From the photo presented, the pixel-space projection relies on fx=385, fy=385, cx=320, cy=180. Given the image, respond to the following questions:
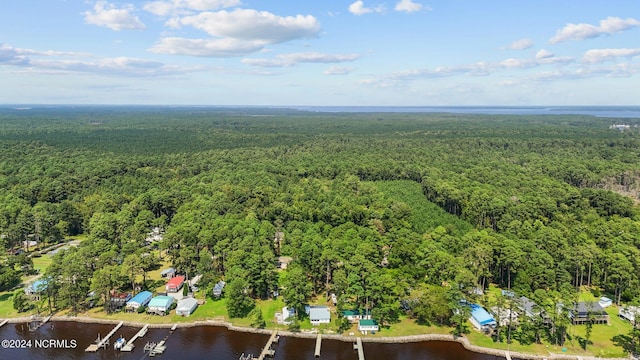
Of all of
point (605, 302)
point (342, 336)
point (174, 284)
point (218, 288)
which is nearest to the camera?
point (342, 336)

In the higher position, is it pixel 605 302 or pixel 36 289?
pixel 36 289

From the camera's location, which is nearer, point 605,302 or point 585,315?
point 585,315

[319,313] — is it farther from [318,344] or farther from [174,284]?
[174,284]

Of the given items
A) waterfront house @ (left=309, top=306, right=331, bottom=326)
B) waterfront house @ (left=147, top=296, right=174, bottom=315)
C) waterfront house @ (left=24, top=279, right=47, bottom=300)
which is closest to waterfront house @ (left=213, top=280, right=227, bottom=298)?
waterfront house @ (left=147, top=296, right=174, bottom=315)

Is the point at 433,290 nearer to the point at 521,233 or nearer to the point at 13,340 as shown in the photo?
the point at 521,233

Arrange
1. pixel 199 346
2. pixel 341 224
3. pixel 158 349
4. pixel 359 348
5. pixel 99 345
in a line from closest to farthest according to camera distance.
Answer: pixel 158 349, pixel 359 348, pixel 99 345, pixel 199 346, pixel 341 224

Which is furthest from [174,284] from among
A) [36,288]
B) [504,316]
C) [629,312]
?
[629,312]

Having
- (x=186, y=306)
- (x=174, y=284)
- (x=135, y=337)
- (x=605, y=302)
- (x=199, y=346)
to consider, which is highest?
(x=174, y=284)

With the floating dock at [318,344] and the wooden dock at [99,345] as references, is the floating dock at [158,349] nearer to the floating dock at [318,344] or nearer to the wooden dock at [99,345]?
the wooden dock at [99,345]

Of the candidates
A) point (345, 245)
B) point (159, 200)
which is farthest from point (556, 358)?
point (159, 200)
